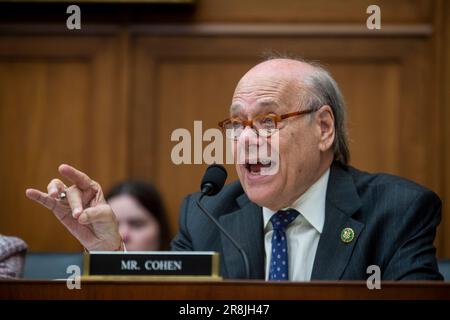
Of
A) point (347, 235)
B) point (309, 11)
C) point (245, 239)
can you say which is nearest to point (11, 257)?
point (245, 239)

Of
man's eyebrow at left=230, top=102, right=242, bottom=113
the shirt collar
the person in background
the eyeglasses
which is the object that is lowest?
the person in background

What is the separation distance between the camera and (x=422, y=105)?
3.89 metres

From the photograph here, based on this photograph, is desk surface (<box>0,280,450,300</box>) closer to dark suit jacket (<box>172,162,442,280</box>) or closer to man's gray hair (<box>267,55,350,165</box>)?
dark suit jacket (<box>172,162,442,280</box>)

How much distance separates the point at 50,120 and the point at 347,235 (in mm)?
1932

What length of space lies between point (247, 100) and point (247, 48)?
1.34 m

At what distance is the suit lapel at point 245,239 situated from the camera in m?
2.59

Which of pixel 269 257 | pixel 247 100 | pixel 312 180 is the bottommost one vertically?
pixel 269 257

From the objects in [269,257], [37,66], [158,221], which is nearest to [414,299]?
[269,257]

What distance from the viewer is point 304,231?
2646mm

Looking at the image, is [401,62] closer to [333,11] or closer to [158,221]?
[333,11]

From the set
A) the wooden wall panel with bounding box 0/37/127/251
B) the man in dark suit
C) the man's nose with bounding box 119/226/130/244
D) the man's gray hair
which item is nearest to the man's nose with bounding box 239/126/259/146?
the man in dark suit

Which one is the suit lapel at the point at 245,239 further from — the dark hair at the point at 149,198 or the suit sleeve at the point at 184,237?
the dark hair at the point at 149,198

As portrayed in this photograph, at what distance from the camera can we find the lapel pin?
99.7 inches

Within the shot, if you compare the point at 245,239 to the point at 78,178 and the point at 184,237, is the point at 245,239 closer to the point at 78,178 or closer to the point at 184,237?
the point at 184,237
